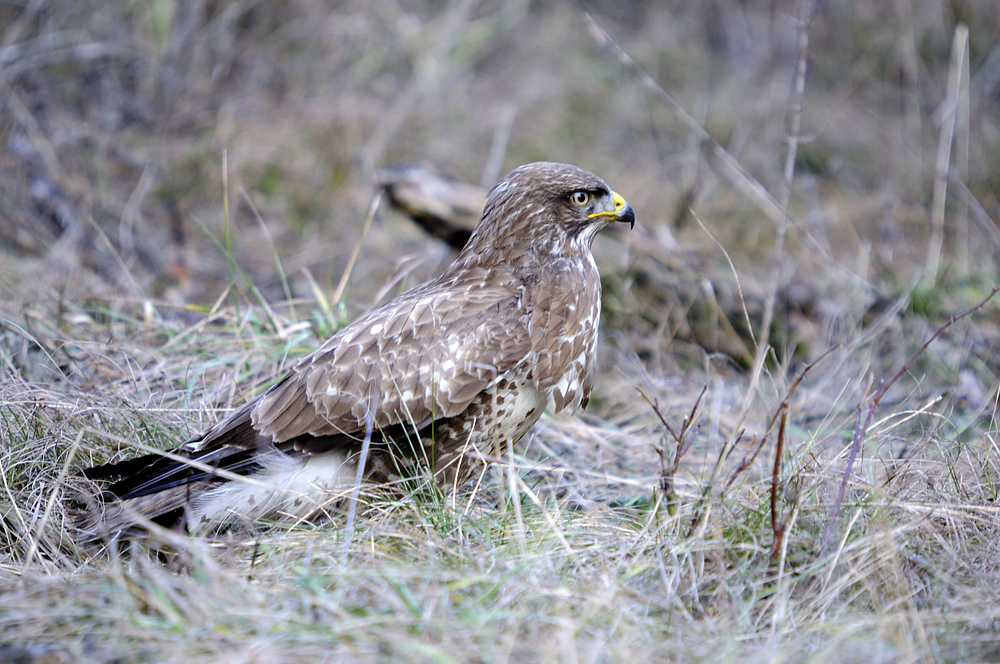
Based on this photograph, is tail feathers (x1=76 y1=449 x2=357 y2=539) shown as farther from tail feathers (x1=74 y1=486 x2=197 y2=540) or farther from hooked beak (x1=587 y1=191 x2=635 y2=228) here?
hooked beak (x1=587 y1=191 x2=635 y2=228)

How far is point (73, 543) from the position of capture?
8.34 feet

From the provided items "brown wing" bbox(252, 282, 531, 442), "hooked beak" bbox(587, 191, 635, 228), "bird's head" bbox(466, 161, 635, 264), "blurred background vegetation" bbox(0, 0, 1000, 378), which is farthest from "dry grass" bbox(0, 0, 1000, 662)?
"bird's head" bbox(466, 161, 635, 264)

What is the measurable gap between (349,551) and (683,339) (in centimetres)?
282

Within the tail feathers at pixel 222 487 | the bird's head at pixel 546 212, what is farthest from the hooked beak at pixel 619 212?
the tail feathers at pixel 222 487

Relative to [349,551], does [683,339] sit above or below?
below

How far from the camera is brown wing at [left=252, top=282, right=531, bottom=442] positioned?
105 inches

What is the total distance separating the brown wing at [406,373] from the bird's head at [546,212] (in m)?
0.37

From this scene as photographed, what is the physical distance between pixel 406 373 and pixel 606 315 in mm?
2292

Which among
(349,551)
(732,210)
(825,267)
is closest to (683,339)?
(825,267)

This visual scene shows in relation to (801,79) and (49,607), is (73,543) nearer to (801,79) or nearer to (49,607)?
(49,607)

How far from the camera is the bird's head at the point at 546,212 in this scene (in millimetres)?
3025

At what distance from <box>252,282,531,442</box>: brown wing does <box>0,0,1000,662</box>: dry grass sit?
0.31 m

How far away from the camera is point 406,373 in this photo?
2689 mm

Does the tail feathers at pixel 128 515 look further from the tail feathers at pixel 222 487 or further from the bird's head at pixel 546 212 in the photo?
the bird's head at pixel 546 212
